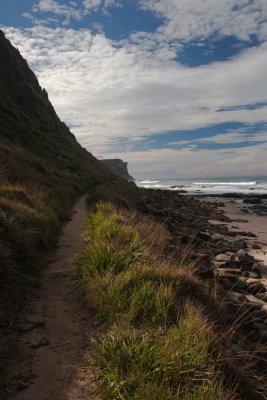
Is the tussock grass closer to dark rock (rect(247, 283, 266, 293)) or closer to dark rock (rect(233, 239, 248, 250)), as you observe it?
dark rock (rect(247, 283, 266, 293))

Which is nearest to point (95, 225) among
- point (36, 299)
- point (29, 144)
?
point (36, 299)

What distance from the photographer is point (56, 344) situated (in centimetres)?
490

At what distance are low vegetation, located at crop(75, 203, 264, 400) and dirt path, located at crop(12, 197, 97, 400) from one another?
0.24m

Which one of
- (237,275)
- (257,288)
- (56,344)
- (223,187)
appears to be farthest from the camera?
(223,187)

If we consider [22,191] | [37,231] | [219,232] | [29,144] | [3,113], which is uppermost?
[3,113]

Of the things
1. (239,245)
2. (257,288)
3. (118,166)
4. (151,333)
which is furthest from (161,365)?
(118,166)

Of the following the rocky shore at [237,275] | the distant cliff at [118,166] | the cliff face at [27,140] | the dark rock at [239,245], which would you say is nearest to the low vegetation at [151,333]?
the rocky shore at [237,275]

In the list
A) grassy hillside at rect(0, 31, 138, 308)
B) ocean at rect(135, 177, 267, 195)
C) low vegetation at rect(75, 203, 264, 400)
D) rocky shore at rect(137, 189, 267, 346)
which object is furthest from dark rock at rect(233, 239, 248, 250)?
ocean at rect(135, 177, 267, 195)

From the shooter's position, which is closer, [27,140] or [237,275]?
[237,275]

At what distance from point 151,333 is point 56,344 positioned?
4.13ft

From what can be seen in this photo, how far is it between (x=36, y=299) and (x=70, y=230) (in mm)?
5764

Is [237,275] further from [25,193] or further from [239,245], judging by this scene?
[25,193]

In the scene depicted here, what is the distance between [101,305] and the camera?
5.60 m

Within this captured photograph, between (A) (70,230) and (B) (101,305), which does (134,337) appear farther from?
(A) (70,230)
